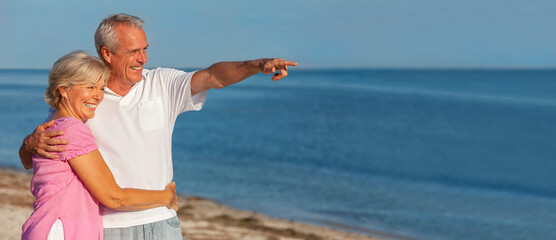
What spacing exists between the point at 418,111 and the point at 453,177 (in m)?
17.4

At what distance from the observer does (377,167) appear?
14656 millimetres

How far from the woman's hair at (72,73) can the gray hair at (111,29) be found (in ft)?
0.85

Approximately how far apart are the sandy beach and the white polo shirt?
4281 mm


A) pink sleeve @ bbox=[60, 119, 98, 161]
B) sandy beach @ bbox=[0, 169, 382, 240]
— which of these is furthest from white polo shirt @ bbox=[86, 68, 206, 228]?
sandy beach @ bbox=[0, 169, 382, 240]

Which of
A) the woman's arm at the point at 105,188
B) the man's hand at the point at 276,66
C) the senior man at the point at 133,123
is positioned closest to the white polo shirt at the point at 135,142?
the senior man at the point at 133,123

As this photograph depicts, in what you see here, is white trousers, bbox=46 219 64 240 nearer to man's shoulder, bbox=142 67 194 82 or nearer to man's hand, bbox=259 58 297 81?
man's shoulder, bbox=142 67 194 82

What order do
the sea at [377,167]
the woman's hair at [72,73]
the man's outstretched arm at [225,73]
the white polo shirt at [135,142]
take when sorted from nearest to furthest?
the woman's hair at [72,73]
the white polo shirt at [135,142]
the man's outstretched arm at [225,73]
the sea at [377,167]

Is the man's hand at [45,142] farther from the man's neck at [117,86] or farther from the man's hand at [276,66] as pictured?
the man's hand at [276,66]

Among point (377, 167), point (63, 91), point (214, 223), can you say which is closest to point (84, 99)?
point (63, 91)

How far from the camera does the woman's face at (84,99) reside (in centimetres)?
283

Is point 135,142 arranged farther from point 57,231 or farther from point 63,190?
point 57,231

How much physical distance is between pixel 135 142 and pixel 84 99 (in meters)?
0.36

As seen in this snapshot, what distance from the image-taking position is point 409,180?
515 inches

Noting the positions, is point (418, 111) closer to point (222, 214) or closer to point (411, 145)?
point (411, 145)
